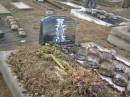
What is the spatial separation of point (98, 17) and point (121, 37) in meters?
2.94

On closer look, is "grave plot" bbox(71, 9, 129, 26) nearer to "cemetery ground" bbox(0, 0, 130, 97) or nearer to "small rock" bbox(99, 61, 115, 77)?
"cemetery ground" bbox(0, 0, 130, 97)

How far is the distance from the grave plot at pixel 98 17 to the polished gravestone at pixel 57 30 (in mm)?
3657

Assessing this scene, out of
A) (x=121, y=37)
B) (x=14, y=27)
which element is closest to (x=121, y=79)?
(x=121, y=37)

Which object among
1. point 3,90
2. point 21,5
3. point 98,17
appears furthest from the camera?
point 21,5

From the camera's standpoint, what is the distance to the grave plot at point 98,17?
1055 cm

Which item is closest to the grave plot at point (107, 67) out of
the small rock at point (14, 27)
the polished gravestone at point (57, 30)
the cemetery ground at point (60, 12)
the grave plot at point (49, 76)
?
the grave plot at point (49, 76)

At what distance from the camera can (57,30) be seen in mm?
6723

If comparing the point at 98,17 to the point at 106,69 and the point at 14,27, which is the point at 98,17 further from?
the point at 106,69

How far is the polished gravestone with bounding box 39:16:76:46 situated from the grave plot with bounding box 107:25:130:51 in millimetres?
1832

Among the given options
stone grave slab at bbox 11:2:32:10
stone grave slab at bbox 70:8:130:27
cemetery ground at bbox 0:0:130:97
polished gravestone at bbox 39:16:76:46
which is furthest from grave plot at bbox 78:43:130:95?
stone grave slab at bbox 11:2:32:10

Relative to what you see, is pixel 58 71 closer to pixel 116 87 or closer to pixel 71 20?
pixel 116 87

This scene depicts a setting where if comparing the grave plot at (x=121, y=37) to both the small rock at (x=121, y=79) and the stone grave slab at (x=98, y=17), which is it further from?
the small rock at (x=121, y=79)

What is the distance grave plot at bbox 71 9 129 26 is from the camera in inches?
416

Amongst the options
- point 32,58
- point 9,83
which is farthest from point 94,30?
point 9,83
